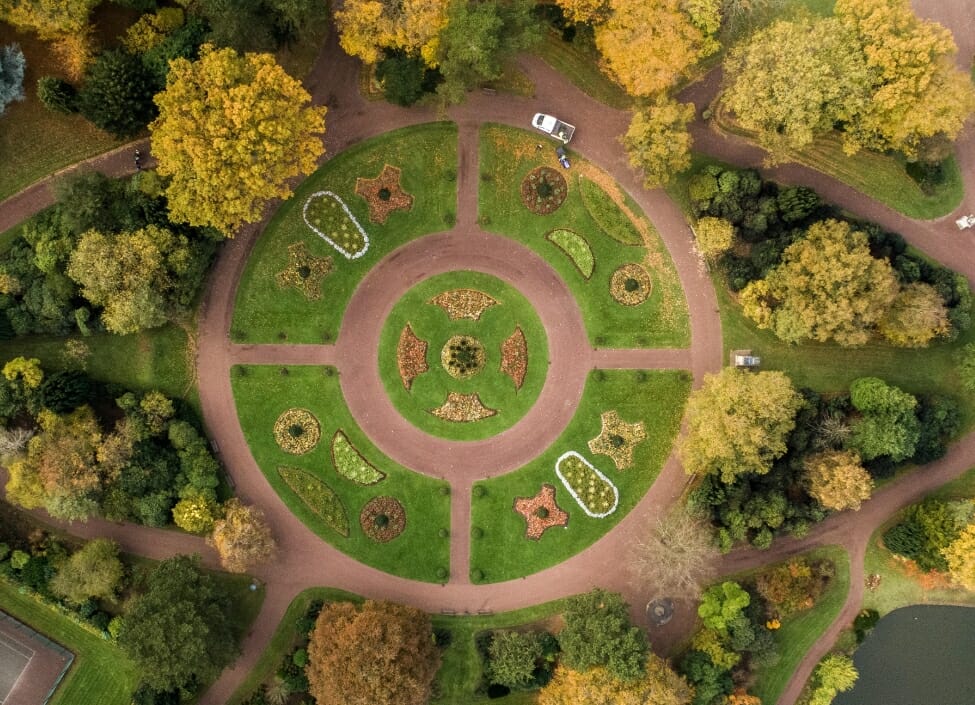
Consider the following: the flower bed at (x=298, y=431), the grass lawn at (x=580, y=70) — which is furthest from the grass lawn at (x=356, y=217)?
the grass lawn at (x=580, y=70)

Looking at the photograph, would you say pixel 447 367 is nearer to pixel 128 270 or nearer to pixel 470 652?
pixel 470 652

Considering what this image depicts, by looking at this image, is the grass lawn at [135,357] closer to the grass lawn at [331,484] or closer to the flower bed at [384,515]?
the grass lawn at [331,484]

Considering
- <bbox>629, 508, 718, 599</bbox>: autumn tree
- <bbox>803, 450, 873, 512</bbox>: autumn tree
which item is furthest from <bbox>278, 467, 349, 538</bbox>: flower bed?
<bbox>803, 450, 873, 512</bbox>: autumn tree

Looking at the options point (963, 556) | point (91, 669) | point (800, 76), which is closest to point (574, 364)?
point (800, 76)

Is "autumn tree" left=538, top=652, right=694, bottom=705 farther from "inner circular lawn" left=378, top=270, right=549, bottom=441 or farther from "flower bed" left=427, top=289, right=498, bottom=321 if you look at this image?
"flower bed" left=427, top=289, right=498, bottom=321

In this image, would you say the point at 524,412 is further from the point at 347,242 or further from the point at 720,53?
the point at 720,53

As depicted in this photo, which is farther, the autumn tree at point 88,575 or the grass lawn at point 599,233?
the grass lawn at point 599,233
